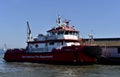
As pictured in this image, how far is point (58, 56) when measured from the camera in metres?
37.7

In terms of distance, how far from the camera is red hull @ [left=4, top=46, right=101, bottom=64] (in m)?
35.8

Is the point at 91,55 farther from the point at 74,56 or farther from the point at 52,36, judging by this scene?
the point at 52,36

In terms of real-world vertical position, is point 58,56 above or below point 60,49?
below

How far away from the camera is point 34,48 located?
42.6 metres

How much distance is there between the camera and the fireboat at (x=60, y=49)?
118 feet

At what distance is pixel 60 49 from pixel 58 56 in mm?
922

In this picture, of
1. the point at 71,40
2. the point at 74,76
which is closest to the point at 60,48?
the point at 71,40

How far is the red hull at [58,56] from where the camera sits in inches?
1411

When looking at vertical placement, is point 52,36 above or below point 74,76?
above

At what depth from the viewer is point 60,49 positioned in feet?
123

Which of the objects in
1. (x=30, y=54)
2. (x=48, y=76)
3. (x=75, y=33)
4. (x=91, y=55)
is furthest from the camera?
(x=30, y=54)

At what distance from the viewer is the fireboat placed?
1411 inches

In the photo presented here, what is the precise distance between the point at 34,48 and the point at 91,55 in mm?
9644

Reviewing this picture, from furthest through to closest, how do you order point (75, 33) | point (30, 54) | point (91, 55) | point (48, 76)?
point (30, 54) < point (75, 33) < point (91, 55) < point (48, 76)
